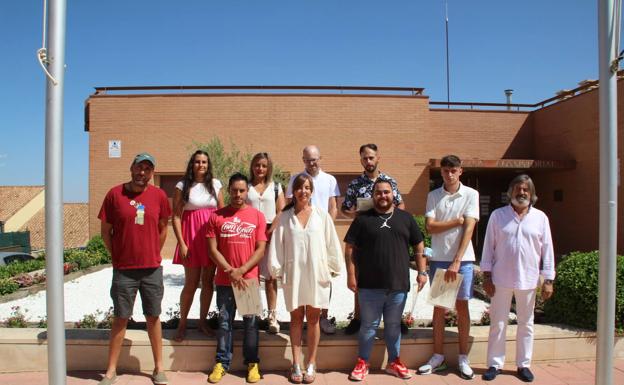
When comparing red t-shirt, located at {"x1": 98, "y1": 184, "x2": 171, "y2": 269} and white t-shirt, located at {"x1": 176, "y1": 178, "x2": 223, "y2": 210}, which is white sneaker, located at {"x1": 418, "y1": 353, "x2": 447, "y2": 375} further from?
red t-shirt, located at {"x1": 98, "y1": 184, "x2": 171, "y2": 269}

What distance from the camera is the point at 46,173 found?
242 centimetres

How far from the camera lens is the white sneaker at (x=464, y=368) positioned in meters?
4.09

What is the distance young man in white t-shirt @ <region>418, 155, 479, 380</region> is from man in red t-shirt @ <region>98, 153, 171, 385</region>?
7.79 ft

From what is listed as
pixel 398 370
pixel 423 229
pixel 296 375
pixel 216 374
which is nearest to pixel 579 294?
pixel 398 370

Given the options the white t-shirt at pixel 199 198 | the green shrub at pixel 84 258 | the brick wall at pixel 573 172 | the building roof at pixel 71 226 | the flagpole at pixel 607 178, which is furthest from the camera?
the building roof at pixel 71 226

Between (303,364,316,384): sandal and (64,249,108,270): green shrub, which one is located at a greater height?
(303,364,316,384): sandal

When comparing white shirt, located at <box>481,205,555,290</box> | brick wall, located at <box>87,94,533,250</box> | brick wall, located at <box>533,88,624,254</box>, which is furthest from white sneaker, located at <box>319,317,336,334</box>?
brick wall, located at <box>87,94,533,250</box>

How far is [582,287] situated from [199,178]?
388 cm

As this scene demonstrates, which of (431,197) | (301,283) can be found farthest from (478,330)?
(301,283)

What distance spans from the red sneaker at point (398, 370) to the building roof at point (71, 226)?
32.3 m

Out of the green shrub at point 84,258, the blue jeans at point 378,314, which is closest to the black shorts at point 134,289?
the blue jeans at point 378,314

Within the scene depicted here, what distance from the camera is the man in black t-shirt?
3.96 meters

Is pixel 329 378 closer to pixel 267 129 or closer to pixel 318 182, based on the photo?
pixel 318 182

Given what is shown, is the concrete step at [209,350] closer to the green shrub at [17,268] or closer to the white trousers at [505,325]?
the white trousers at [505,325]
